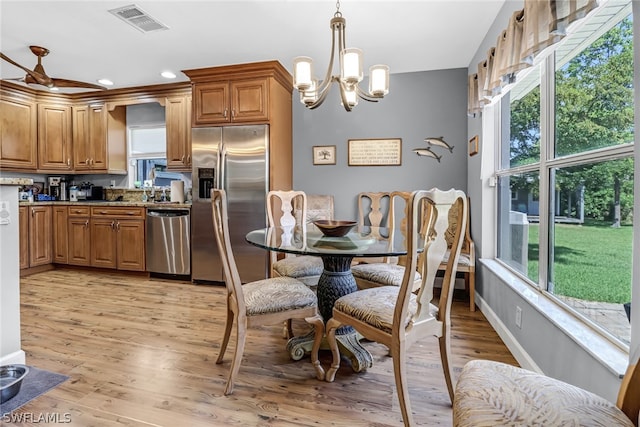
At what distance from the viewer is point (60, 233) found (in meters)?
4.30

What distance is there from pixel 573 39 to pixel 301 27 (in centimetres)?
196

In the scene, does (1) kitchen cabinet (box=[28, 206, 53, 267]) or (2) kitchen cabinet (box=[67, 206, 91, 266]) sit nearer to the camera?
(1) kitchen cabinet (box=[28, 206, 53, 267])

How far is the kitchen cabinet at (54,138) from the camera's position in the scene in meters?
4.40

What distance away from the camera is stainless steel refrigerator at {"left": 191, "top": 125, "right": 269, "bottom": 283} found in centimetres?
354

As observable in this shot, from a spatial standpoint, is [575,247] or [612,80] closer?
[612,80]

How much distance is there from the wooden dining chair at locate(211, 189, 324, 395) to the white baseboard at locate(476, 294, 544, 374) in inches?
47.2

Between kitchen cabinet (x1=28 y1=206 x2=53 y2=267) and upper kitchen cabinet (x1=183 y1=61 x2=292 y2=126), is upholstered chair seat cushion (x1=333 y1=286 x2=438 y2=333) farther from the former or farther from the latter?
kitchen cabinet (x1=28 y1=206 x2=53 y2=267)

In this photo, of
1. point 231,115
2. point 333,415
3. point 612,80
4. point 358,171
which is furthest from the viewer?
point 358,171

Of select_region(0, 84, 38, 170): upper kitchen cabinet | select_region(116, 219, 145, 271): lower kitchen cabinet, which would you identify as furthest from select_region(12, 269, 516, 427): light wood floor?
select_region(0, 84, 38, 170): upper kitchen cabinet

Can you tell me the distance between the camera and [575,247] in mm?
1686

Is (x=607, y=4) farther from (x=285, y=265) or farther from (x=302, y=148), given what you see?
(x=302, y=148)

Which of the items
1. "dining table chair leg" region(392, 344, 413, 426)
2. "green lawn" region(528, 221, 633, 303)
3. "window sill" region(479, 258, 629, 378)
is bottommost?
"dining table chair leg" region(392, 344, 413, 426)

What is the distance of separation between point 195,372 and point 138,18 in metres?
2.74

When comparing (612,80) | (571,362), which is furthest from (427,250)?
(612,80)
